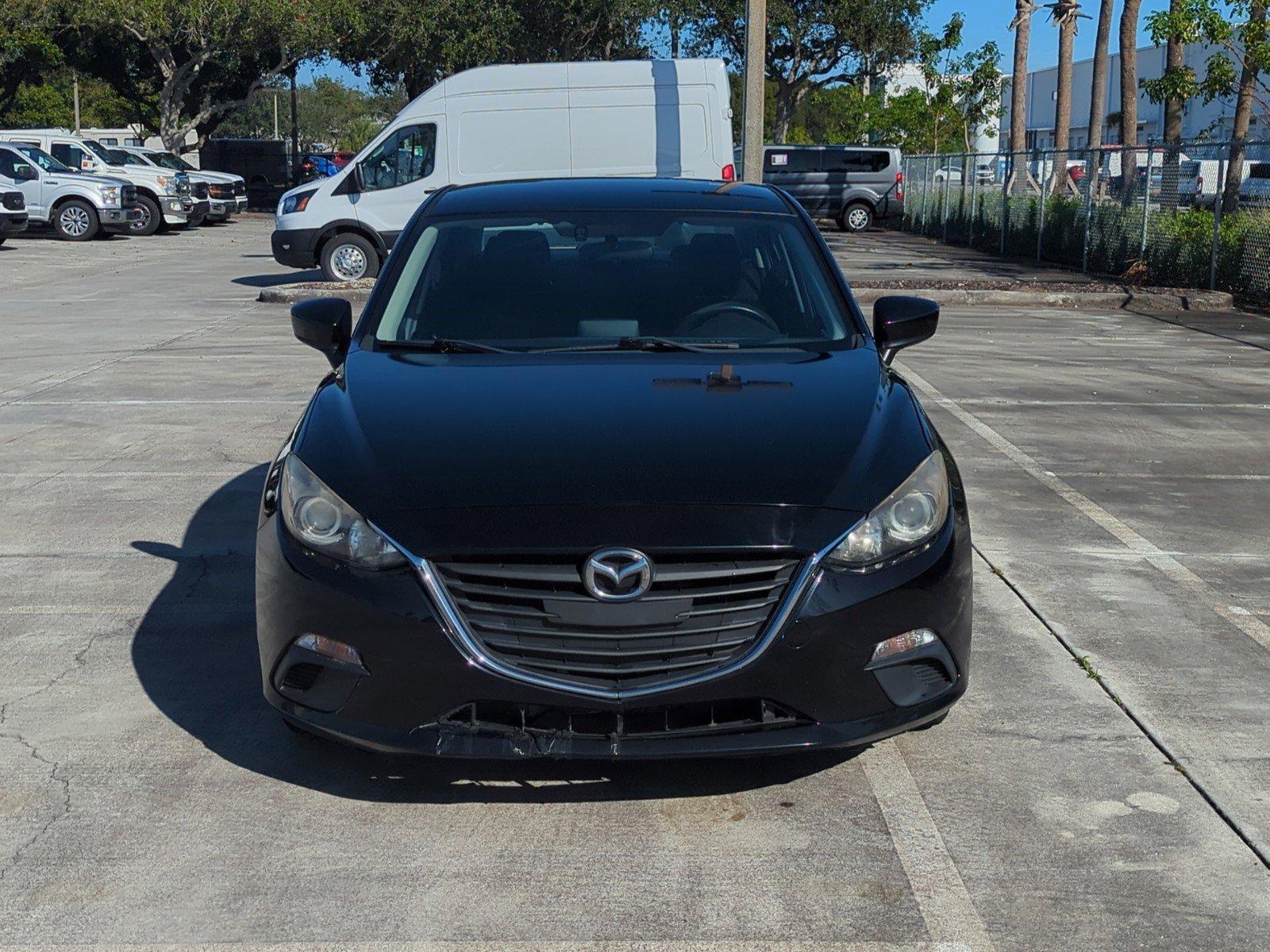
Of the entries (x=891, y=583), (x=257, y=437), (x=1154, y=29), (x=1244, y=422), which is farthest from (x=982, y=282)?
(x=891, y=583)

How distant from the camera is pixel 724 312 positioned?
5082mm

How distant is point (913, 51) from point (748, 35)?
33308 millimetres

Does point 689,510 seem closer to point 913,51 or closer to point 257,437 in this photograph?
point 257,437

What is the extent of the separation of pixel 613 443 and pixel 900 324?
147cm

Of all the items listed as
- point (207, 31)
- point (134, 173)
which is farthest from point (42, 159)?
point (207, 31)

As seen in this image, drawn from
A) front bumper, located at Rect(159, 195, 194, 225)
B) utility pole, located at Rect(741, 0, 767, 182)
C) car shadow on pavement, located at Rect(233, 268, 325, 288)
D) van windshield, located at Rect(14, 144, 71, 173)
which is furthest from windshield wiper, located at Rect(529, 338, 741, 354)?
front bumper, located at Rect(159, 195, 194, 225)

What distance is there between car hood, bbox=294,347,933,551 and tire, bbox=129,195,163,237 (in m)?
30.2

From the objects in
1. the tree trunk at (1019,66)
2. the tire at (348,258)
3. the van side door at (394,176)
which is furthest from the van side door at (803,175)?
the tire at (348,258)

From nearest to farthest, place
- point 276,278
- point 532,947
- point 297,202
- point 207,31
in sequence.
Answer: point 532,947 < point 297,202 < point 276,278 < point 207,31

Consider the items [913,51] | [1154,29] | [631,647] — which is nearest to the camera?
[631,647]

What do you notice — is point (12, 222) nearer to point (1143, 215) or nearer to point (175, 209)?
point (175, 209)

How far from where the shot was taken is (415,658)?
11.7 feet

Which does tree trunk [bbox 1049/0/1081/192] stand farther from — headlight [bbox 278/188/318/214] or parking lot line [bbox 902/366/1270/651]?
parking lot line [bbox 902/366/1270/651]

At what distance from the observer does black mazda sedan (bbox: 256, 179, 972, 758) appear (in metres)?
3.54
